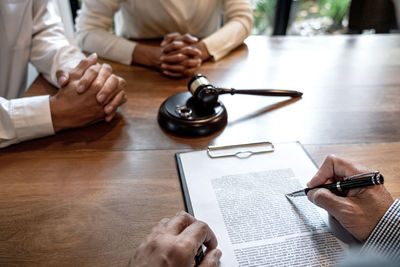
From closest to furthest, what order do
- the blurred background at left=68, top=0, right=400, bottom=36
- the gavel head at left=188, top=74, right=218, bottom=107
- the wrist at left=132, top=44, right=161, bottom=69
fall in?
the gavel head at left=188, top=74, right=218, bottom=107 < the wrist at left=132, top=44, right=161, bottom=69 < the blurred background at left=68, top=0, right=400, bottom=36

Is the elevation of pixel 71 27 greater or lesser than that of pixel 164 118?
lesser

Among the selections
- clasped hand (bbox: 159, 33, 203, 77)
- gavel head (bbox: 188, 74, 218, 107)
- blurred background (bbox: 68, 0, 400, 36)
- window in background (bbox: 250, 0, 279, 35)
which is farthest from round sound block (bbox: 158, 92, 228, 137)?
window in background (bbox: 250, 0, 279, 35)

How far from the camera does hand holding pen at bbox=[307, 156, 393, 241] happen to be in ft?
2.05

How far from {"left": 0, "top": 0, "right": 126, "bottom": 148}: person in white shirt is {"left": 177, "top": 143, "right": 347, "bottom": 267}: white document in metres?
0.32

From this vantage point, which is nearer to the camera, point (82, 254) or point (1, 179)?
point (82, 254)

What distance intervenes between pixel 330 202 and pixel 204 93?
46cm

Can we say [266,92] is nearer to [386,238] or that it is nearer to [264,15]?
[386,238]

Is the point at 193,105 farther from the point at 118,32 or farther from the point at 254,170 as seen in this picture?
the point at 118,32

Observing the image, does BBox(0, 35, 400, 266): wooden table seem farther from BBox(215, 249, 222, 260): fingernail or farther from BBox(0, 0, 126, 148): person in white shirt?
BBox(215, 249, 222, 260): fingernail

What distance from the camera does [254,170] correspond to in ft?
2.64

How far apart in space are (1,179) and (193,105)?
0.52m

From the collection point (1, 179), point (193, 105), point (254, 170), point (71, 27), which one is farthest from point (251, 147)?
point (71, 27)

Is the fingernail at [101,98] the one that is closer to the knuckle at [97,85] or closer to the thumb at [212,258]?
the knuckle at [97,85]

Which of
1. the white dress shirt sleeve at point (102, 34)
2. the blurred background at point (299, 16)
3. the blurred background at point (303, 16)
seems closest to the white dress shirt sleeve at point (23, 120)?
the white dress shirt sleeve at point (102, 34)
